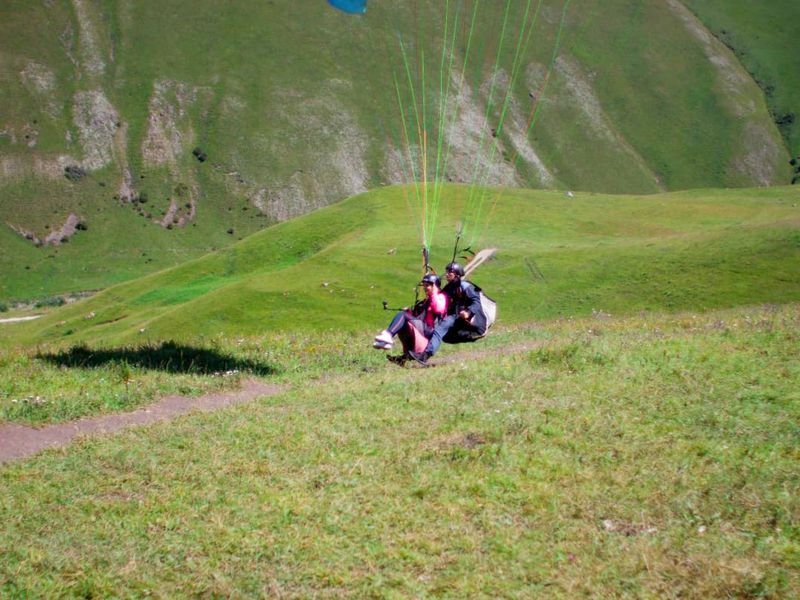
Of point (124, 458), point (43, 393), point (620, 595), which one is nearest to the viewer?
point (620, 595)

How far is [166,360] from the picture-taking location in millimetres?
20922

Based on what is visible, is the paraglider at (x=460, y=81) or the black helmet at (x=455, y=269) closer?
the black helmet at (x=455, y=269)

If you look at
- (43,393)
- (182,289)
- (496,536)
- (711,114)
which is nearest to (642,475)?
(496,536)

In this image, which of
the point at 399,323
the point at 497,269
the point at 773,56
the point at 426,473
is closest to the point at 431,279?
the point at 399,323

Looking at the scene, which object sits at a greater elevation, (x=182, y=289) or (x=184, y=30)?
(x=184, y=30)

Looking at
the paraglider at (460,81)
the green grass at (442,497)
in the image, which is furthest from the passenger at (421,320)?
the paraglider at (460,81)

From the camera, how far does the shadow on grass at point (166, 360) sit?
64.0ft

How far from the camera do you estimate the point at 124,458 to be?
11234 mm

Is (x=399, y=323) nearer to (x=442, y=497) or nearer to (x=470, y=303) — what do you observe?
(x=470, y=303)

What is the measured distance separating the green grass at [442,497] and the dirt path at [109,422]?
0.82 metres

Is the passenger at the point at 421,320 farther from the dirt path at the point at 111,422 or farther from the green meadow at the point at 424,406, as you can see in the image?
the dirt path at the point at 111,422

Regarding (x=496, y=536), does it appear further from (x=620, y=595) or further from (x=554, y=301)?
(x=554, y=301)

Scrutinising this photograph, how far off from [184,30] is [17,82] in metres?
36.3

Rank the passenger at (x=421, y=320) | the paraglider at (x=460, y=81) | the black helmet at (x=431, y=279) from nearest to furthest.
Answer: the passenger at (x=421, y=320) → the black helmet at (x=431, y=279) → the paraglider at (x=460, y=81)
